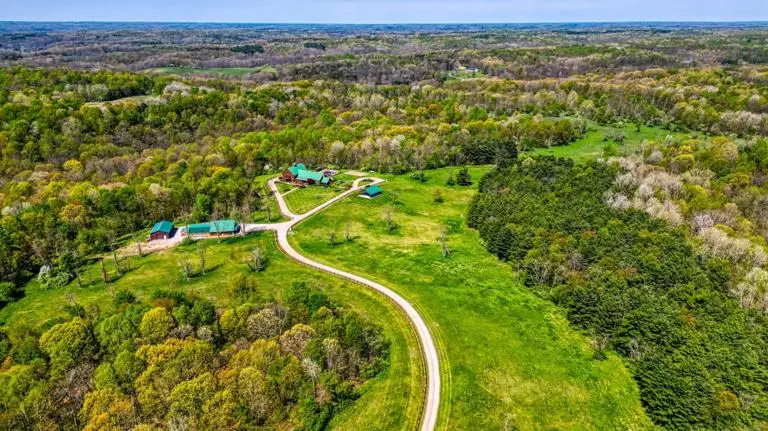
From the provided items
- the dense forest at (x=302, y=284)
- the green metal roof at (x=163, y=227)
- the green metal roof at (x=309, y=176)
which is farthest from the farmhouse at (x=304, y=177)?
the green metal roof at (x=163, y=227)

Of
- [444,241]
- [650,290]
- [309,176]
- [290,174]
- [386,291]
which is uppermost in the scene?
[290,174]

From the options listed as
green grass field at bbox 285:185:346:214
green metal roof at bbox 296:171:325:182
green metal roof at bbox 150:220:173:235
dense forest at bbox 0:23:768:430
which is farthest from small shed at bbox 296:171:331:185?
green metal roof at bbox 150:220:173:235

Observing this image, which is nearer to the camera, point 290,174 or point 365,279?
point 365,279

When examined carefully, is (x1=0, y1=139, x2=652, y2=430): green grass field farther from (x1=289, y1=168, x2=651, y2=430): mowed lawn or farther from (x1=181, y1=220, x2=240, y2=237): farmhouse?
(x1=181, y1=220, x2=240, y2=237): farmhouse

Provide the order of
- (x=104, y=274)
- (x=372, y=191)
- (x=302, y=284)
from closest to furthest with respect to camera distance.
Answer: (x=302, y=284) → (x=104, y=274) → (x=372, y=191)

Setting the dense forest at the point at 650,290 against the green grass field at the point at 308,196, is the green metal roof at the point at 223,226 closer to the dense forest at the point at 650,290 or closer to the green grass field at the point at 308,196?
the green grass field at the point at 308,196

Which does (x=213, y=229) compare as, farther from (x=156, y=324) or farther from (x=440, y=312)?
(x=440, y=312)

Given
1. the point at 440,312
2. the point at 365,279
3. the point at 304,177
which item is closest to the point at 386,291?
the point at 365,279
